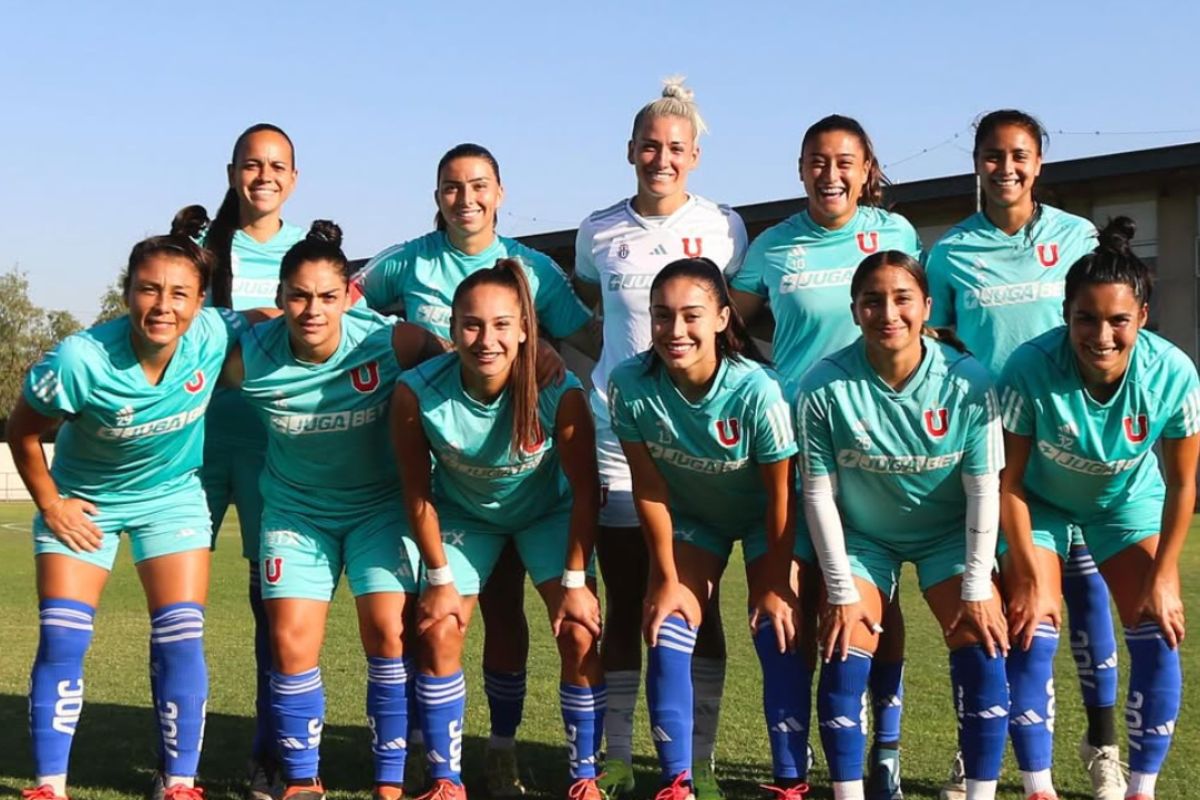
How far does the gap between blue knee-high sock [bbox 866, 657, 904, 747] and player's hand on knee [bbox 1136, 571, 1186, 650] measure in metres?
0.85

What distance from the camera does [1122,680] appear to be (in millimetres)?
7004

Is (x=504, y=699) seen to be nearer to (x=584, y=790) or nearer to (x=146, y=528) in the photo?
(x=584, y=790)

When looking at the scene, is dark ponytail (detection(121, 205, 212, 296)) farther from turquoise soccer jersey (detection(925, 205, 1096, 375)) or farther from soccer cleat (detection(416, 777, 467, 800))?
turquoise soccer jersey (detection(925, 205, 1096, 375))

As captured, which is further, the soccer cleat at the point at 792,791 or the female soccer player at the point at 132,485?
the female soccer player at the point at 132,485

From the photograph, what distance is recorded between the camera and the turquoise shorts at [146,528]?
4457 millimetres

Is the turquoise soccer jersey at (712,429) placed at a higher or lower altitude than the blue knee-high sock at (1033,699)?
higher

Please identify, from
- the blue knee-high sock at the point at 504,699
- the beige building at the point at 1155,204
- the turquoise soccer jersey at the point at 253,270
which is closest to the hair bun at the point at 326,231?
the turquoise soccer jersey at the point at 253,270

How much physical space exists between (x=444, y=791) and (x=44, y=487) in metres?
1.62

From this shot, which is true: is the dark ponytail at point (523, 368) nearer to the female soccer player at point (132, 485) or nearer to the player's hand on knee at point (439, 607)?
the player's hand on knee at point (439, 607)

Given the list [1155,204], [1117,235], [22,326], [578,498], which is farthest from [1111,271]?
[22,326]

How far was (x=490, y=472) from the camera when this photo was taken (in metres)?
4.44

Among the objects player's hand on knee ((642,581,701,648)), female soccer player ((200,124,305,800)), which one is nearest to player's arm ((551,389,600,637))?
player's hand on knee ((642,581,701,648))

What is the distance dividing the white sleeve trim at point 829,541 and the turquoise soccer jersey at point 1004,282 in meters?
0.88

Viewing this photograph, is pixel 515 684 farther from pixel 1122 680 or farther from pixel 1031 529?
pixel 1122 680
